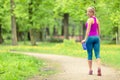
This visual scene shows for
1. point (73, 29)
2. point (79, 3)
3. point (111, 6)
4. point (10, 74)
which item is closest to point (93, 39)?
point (10, 74)

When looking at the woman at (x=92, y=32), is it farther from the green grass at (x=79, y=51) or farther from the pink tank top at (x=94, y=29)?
the green grass at (x=79, y=51)

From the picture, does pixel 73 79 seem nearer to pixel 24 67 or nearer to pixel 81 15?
pixel 24 67

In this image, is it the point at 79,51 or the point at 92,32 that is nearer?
the point at 92,32

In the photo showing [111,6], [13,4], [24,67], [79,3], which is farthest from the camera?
[13,4]

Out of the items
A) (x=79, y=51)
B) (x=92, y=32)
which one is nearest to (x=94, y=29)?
(x=92, y=32)

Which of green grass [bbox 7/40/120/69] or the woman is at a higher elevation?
the woman

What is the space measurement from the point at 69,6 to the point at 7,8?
12754 mm

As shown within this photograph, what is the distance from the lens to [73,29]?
9394 centimetres

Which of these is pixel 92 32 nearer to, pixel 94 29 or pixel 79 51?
pixel 94 29

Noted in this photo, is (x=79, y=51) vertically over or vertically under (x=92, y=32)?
under

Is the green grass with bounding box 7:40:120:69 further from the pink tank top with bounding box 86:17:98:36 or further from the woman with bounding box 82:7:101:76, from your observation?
the pink tank top with bounding box 86:17:98:36

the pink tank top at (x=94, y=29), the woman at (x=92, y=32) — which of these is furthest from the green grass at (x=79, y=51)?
the pink tank top at (x=94, y=29)

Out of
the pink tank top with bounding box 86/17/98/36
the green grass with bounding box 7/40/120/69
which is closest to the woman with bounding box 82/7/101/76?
the pink tank top with bounding box 86/17/98/36

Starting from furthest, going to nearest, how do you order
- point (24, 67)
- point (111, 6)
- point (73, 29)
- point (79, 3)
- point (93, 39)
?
point (73, 29) < point (79, 3) < point (111, 6) < point (24, 67) < point (93, 39)
